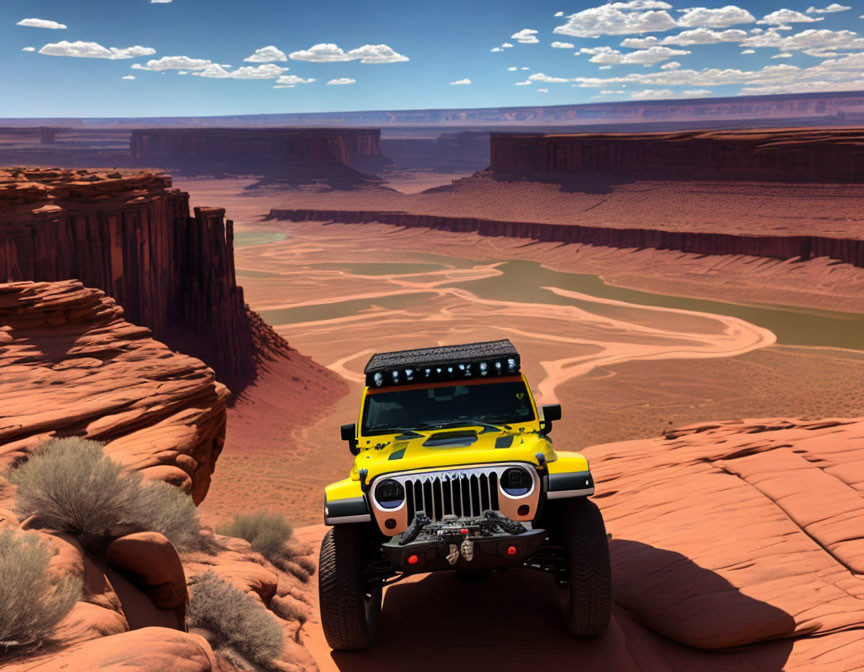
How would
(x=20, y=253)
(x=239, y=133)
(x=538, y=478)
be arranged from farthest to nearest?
(x=239, y=133) < (x=20, y=253) < (x=538, y=478)

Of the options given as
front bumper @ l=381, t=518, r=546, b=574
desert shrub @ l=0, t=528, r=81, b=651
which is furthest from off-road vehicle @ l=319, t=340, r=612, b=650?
desert shrub @ l=0, t=528, r=81, b=651

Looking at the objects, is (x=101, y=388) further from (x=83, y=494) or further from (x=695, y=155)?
(x=695, y=155)

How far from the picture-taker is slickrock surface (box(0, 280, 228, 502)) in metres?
9.54

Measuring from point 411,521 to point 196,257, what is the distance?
22.5 m

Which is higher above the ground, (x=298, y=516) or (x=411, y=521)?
(x=411, y=521)

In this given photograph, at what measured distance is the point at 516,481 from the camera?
6.97 metres

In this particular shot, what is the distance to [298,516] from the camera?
60.4ft

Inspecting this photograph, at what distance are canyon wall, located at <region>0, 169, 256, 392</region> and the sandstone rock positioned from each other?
13.9 metres

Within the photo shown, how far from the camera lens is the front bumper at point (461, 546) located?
6.55m

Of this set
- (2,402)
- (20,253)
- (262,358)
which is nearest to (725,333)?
(262,358)

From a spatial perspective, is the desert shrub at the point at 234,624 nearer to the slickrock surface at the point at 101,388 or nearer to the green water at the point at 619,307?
the slickrock surface at the point at 101,388

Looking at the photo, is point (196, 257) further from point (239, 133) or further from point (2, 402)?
point (239, 133)

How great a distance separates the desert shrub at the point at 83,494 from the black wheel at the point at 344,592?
1658 mm

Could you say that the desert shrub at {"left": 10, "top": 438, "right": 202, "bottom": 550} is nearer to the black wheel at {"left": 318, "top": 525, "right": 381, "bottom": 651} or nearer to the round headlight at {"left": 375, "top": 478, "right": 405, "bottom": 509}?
the black wheel at {"left": 318, "top": 525, "right": 381, "bottom": 651}
